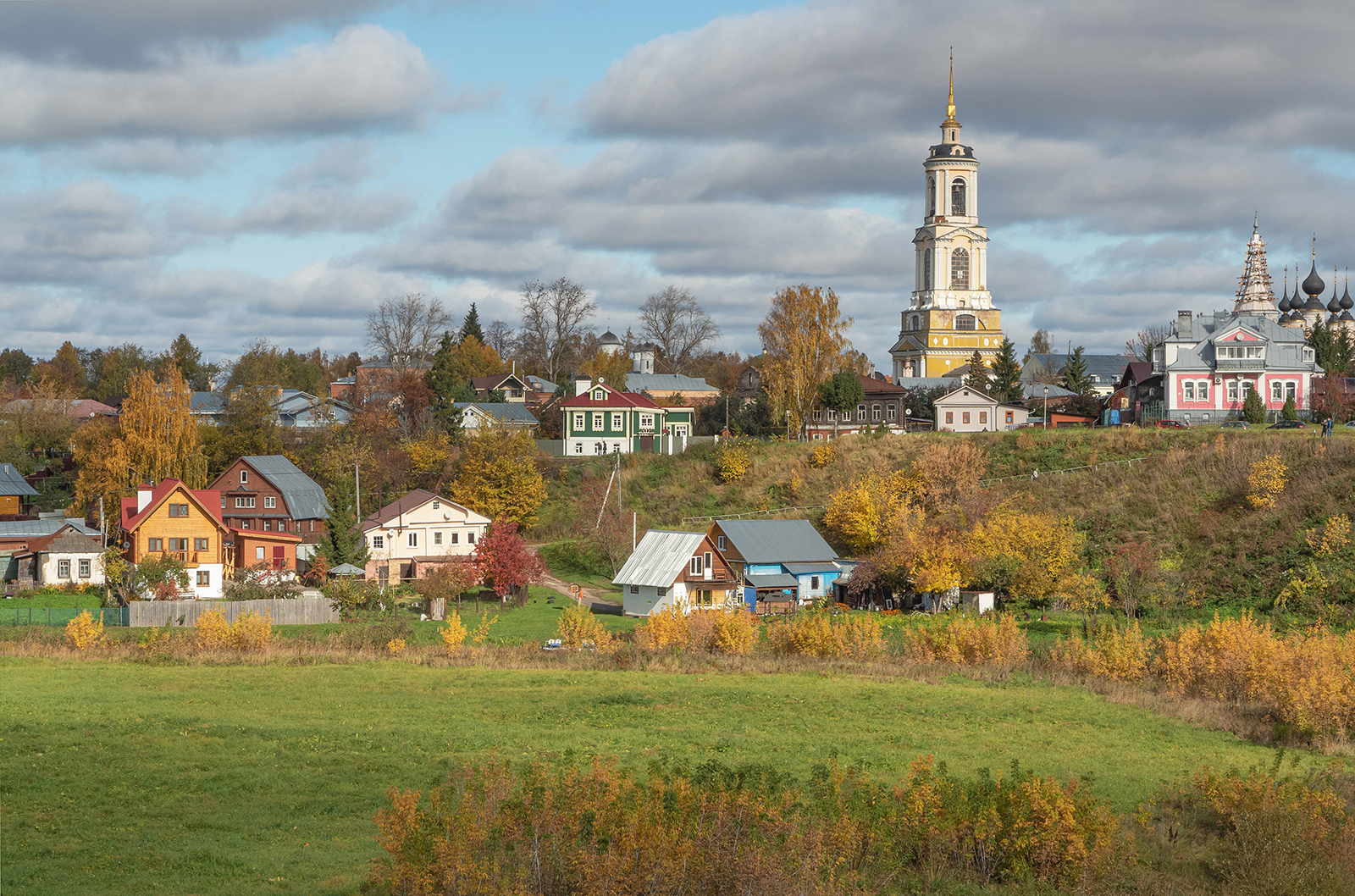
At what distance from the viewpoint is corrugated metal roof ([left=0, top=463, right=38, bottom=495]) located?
229 feet

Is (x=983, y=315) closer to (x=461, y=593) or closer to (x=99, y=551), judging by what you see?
(x=461, y=593)

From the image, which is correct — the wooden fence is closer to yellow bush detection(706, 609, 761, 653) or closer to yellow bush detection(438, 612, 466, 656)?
yellow bush detection(438, 612, 466, 656)

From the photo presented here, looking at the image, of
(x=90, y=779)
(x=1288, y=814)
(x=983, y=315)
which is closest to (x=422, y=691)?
(x=90, y=779)

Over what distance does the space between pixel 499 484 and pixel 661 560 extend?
18.2 m

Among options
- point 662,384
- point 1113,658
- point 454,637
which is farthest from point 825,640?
point 662,384

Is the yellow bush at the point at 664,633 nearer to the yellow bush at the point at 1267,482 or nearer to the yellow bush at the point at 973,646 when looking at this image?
the yellow bush at the point at 973,646

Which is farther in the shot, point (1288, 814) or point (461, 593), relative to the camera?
point (461, 593)

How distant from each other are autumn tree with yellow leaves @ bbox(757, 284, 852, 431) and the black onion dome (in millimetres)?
65625

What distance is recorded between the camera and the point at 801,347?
76.4 metres

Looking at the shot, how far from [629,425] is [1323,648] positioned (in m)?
56.8

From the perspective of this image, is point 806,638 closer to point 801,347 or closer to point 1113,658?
point 1113,658

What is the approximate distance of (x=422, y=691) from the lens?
28.9 metres

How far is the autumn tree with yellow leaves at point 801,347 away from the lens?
249ft

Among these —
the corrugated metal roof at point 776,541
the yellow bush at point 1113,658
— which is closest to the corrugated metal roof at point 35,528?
the corrugated metal roof at point 776,541
